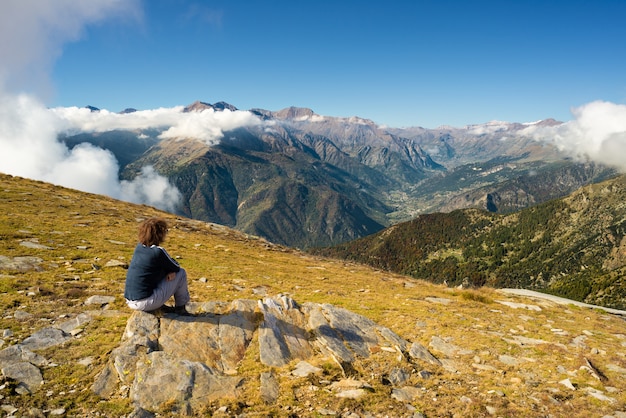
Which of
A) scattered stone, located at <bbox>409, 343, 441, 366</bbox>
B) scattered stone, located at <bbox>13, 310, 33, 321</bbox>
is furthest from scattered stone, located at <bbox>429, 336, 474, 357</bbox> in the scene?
scattered stone, located at <bbox>13, 310, 33, 321</bbox>

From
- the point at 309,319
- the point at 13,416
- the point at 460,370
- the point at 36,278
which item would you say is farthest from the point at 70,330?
the point at 460,370

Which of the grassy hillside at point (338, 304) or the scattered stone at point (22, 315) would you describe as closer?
the grassy hillside at point (338, 304)

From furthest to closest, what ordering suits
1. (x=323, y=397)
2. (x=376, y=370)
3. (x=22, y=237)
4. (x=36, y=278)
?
(x=22, y=237)
(x=36, y=278)
(x=376, y=370)
(x=323, y=397)

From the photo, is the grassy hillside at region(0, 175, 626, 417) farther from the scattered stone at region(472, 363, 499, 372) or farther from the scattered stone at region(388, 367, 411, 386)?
the scattered stone at region(388, 367, 411, 386)

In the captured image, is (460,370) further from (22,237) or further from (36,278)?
(22,237)

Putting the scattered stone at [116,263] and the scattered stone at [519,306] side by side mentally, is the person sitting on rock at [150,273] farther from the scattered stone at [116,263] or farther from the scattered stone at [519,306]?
the scattered stone at [519,306]

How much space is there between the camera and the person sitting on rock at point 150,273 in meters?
10.7

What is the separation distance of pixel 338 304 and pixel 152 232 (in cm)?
1064

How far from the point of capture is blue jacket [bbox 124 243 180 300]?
1064cm

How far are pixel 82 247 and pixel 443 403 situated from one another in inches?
894

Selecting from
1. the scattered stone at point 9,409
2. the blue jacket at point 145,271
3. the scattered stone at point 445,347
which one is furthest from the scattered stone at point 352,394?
the scattered stone at point 9,409

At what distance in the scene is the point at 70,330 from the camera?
10586 mm

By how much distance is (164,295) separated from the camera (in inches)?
437

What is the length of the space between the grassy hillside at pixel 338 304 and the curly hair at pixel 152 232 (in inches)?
127
